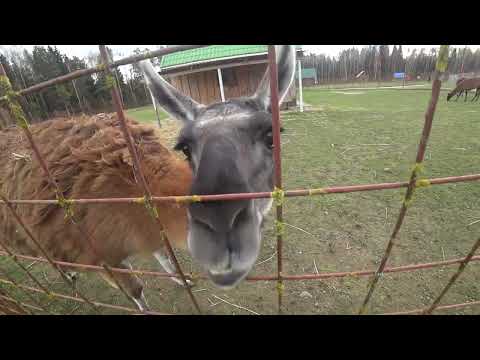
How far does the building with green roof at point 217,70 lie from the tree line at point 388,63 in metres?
16.4

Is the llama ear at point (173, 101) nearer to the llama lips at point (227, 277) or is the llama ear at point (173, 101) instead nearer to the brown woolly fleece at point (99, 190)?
the brown woolly fleece at point (99, 190)

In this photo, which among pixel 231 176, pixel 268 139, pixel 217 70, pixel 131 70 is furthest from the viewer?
pixel 217 70

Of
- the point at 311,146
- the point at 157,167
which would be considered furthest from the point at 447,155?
the point at 157,167

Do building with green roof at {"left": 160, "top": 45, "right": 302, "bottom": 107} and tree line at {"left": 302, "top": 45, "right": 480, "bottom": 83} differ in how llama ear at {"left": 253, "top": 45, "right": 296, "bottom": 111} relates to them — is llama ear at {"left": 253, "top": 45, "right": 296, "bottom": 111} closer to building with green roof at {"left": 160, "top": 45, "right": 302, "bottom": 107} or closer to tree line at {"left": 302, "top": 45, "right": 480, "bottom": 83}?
building with green roof at {"left": 160, "top": 45, "right": 302, "bottom": 107}

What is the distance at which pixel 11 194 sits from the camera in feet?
8.32

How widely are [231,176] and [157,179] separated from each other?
4.18 ft

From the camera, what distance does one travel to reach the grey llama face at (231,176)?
1256 millimetres

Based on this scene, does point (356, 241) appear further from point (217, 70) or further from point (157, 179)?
point (217, 70)

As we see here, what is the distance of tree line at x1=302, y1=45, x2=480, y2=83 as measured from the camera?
87.2 ft

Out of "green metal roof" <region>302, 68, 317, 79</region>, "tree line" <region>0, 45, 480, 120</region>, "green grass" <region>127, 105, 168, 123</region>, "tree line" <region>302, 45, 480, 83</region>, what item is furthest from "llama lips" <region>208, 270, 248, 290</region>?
"green metal roof" <region>302, 68, 317, 79</region>

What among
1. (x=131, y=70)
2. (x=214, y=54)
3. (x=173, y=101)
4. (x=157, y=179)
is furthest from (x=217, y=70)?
(x=157, y=179)

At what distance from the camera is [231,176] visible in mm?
1263

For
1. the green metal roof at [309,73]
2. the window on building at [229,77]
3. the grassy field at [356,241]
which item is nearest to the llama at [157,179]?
the grassy field at [356,241]

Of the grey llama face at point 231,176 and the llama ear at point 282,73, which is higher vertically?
the llama ear at point 282,73
